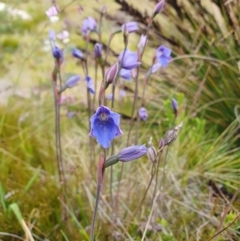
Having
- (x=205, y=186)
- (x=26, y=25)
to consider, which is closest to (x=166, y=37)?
(x=205, y=186)

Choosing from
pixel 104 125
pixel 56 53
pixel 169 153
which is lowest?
pixel 169 153

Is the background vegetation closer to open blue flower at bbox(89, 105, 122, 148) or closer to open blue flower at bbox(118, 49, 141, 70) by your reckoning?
open blue flower at bbox(118, 49, 141, 70)

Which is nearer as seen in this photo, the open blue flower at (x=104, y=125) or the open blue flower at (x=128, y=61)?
the open blue flower at (x=104, y=125)

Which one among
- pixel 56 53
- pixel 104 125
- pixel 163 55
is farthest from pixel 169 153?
pixel 104 125

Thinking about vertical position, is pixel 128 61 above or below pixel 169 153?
above

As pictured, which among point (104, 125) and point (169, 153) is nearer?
point (104, 125)

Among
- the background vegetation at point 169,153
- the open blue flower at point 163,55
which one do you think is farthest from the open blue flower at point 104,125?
the open blue flower at point 163,55

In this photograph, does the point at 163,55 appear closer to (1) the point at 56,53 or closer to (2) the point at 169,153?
(1) the point at 56,53

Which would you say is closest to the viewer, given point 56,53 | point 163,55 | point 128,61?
point 128,61

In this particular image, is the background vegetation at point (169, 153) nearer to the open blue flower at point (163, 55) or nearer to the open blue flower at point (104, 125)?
the open blue flower at point (163, 55)
